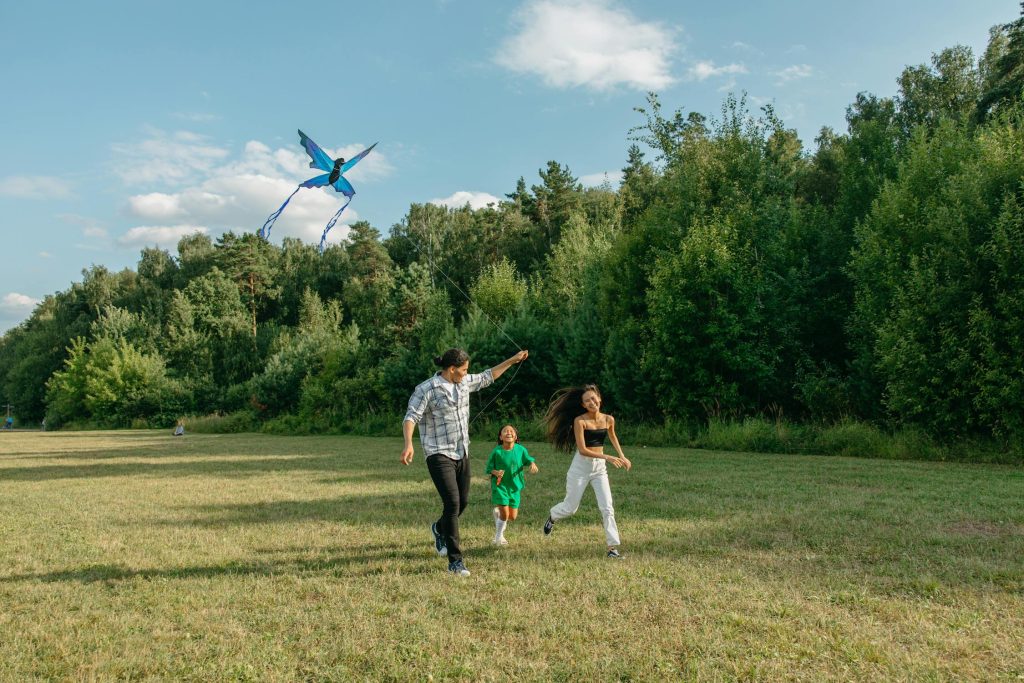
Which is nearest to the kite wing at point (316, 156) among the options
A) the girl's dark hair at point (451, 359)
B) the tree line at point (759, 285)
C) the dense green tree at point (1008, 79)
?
the girl's dark hair at point (451, 359)

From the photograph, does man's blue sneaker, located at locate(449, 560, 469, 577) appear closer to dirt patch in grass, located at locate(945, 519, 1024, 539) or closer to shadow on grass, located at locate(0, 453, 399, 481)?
dirt patch in grass, located at locate(945, 519, 1024, 539)

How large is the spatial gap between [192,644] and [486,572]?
2896 millimetres

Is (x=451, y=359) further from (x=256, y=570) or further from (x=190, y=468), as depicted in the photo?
(x=190, y=468)

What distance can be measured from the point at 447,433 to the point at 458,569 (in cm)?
144

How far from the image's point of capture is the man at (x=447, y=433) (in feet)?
24.4

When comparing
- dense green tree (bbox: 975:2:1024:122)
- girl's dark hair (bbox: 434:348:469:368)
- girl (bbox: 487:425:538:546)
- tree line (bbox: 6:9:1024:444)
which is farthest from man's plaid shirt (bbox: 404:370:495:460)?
dense green tree (bbox: 975:2:1024:122)

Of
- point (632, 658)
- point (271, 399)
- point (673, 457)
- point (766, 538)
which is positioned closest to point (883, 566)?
point (766, 538)

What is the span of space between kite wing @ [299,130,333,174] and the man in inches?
198

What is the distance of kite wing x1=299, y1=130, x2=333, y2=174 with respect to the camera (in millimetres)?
11227

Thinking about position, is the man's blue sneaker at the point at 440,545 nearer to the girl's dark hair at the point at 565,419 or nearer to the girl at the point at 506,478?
the girl at the point at 506,478

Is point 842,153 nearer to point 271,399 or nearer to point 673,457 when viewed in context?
point 673,457

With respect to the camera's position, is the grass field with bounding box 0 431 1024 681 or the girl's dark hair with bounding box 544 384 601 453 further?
the girl's dark hair with bounding box 544 384 601 453

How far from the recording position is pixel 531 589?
648cm

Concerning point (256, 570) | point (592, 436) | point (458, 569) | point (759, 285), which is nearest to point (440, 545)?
point (458, 569)
